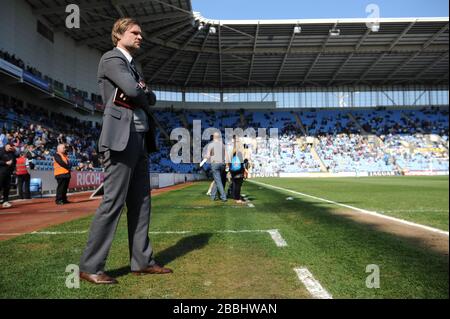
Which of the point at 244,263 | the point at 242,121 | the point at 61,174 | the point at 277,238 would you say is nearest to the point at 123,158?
the point at 244,263

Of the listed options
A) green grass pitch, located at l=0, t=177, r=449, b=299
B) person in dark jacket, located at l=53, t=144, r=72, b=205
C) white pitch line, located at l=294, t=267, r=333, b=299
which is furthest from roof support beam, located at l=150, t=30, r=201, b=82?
white pitch line, located at l=294, t=267, r=333, b=299

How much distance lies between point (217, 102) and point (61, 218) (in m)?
56.1

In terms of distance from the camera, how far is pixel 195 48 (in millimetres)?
47000

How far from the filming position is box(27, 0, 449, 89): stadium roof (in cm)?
3631

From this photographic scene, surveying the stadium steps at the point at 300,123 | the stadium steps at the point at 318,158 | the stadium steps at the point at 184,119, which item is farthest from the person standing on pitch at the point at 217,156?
the stadium steps at the point at 300,123

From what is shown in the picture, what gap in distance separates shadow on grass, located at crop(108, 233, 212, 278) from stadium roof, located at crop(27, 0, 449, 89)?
30.3 m

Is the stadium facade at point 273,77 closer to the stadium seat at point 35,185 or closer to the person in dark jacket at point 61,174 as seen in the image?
the stadium seat at point 35,185

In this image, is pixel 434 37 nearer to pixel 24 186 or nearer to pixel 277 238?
pixel 24 186

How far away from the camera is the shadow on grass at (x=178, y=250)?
3879mm

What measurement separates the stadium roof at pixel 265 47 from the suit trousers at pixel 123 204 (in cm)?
3129

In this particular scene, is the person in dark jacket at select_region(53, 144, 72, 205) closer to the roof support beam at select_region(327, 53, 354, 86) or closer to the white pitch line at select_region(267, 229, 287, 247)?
the white pitch line at select_region(267, 229, 287, 247)

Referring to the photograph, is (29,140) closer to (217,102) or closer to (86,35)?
(86,35)

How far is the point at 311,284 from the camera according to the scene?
324 centimetres

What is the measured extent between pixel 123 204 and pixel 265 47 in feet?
149
